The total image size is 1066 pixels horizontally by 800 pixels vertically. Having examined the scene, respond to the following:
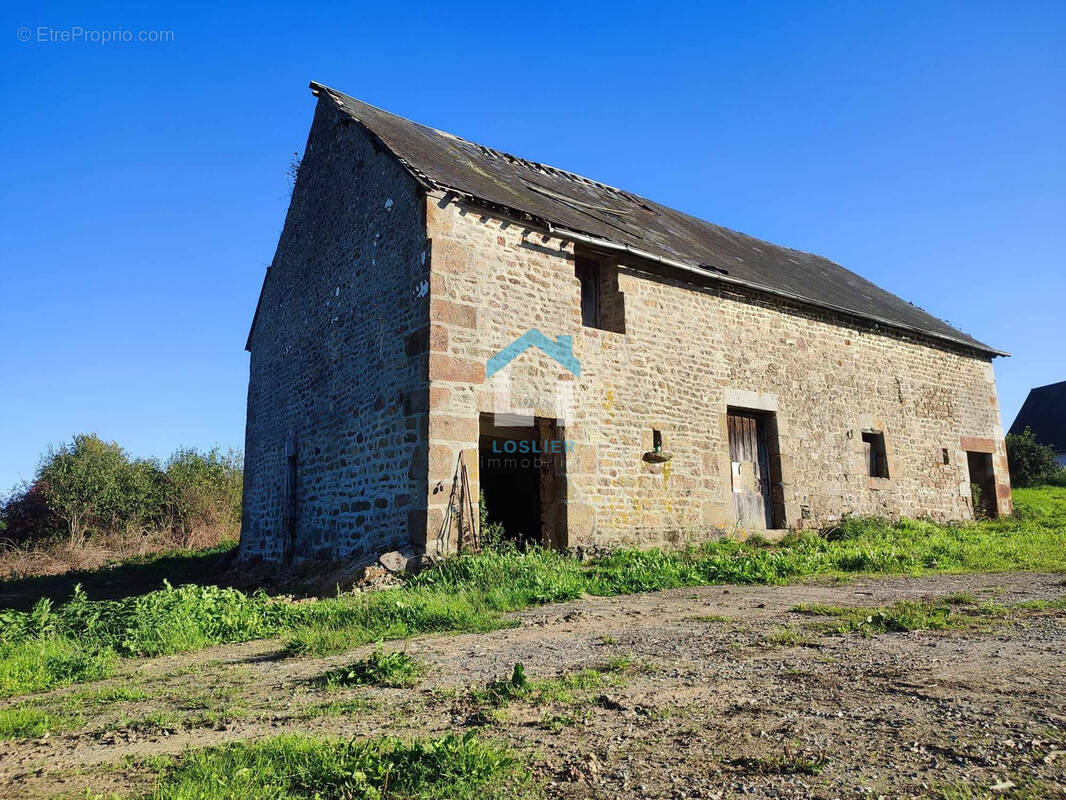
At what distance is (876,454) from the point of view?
533 inches

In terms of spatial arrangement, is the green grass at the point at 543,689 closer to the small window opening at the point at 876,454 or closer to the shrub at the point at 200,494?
the small window opening at the point at 876,454

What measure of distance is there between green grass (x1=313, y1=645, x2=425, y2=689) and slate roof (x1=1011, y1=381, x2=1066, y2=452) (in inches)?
1492

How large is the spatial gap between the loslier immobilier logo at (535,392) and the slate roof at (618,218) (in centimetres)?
173

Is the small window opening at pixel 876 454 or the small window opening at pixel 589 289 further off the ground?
the small window opening at pixel 589 289

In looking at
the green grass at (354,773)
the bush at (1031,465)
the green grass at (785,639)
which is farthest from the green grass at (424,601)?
the bush at (1031,465)

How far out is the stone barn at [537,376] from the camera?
863cm

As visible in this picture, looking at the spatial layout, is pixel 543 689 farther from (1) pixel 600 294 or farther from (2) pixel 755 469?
(2) pixel 755 469

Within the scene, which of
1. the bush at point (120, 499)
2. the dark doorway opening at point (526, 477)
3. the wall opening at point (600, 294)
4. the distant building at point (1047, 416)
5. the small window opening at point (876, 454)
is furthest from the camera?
the distant building at point (1047, 416)

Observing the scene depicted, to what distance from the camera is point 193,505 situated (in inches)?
781

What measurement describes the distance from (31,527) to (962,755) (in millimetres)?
22718

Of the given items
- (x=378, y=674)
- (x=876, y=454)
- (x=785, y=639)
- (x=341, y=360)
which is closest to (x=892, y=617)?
(x=785, y=639)

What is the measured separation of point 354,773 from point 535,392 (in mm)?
6667

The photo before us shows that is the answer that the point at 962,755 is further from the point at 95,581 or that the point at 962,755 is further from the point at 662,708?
the point at 95,581

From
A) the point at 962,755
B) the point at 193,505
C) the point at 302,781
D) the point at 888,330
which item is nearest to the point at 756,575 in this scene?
the point at 962,755
